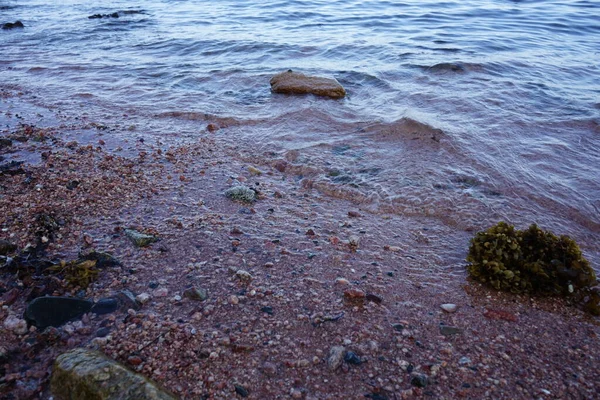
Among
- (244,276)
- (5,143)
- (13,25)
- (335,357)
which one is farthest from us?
(13,25)

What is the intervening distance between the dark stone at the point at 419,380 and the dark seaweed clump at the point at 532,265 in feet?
4.21

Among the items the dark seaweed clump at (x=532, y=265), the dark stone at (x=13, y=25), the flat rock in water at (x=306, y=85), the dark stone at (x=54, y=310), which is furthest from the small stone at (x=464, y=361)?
the dark stone at (x=13, y=25)

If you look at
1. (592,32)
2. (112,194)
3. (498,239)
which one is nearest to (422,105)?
(498,239)

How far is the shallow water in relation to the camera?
17.1ft

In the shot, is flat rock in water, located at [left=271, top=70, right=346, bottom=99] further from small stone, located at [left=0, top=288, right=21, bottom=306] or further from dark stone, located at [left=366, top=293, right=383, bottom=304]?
small stone, located at [left=0, top=288, right=21, bottom=306]

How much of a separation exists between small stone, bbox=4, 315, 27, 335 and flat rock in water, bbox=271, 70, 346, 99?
6.48m

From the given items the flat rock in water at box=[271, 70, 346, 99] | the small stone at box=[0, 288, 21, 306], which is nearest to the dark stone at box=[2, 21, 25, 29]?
the flat rock in water at box=[271, 70, 346, 99]

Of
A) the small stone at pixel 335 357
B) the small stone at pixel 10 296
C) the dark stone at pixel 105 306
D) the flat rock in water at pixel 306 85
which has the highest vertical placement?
the flat rock in water at pixel 306 85

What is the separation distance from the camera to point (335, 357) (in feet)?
9.22

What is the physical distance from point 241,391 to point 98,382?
0.82 metres

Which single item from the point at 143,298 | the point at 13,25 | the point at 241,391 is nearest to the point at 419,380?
the point at 241,391

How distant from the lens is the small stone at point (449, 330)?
3096mm

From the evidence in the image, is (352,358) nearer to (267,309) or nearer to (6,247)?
(267,309)

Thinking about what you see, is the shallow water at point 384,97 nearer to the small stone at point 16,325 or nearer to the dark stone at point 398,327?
the dark stone at point 398,327
